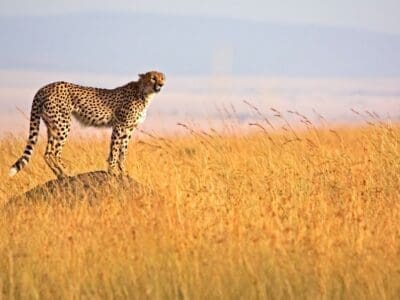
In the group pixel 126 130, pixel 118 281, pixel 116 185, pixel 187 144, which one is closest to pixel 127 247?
pixel 118 281

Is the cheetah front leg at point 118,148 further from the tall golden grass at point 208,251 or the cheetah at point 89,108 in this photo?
the tall golden grass at point 208,251

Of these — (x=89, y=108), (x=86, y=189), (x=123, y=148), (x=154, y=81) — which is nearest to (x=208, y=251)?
(x=86, y=189)

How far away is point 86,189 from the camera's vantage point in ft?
25.8

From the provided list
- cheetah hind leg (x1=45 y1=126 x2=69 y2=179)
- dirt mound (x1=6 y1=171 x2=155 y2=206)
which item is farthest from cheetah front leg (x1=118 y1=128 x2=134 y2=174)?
dirt mound (x1=6 y1=171 x2=155 y2=206)

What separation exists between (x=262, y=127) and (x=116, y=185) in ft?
5.66

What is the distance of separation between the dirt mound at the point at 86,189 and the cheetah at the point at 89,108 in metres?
1.86

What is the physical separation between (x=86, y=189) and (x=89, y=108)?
2442mm

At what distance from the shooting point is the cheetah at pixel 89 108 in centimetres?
999

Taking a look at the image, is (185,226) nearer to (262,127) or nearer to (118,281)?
(118,281)

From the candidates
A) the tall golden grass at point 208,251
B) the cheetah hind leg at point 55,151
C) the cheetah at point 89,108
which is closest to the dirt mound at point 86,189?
the tall golden grass at point 208,251

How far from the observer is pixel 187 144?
14609mm

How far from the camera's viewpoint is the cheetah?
32.8 ft

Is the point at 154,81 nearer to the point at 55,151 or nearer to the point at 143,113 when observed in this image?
the point at 143,113

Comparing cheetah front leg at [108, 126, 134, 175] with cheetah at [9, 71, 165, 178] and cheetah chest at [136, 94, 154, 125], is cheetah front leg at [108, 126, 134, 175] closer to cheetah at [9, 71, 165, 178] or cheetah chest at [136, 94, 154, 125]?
cheetah at [9, 71, 165, 178]
